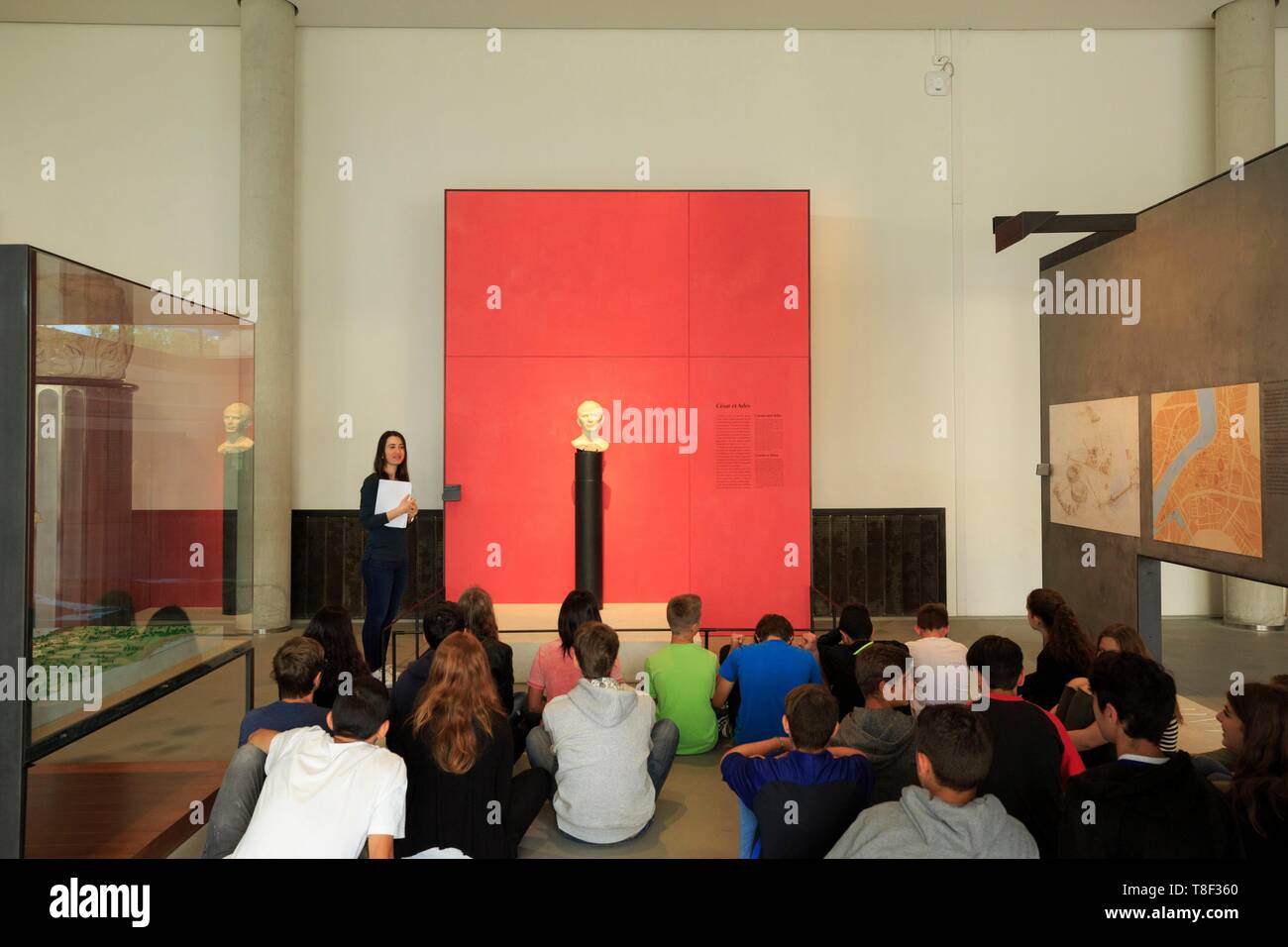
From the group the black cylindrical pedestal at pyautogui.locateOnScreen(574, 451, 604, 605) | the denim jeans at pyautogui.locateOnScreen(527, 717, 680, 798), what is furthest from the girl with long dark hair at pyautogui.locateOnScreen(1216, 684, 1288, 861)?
the black cylindrical pedestal at pyautogui.locateOnScreen(574, 451, 604, 605)

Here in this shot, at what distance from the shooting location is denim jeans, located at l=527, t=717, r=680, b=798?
365 cm

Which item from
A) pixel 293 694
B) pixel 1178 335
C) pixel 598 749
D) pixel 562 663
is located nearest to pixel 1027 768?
pixel 598 749

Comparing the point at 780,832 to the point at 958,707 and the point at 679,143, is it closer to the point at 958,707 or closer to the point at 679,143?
the point at 958,707

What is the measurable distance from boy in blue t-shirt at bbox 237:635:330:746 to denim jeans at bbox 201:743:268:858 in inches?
6.5

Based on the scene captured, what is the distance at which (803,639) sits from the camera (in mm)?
5172

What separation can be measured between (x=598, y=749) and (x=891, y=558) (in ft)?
18.8

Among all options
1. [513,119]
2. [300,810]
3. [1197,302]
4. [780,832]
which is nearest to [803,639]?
[780,832]

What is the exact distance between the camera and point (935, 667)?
3.91 metres

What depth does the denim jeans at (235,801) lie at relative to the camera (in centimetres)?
275

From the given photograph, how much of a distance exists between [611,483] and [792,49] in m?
4.60

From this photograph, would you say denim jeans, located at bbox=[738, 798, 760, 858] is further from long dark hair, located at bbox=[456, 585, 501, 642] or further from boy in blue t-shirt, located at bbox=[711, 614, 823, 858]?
long dark hair, located at bbox=[456, 585, 501, 642]

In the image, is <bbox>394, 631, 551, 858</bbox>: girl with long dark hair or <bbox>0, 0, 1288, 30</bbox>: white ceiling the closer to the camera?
<bbox>394, 631, 551, 858</bbox>: girl with long dark hair

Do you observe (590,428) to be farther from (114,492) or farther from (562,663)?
(114,492)

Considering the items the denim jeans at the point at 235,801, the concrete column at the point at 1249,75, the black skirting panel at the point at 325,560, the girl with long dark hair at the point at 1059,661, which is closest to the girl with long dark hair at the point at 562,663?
the denim jeans at the point at 235,801
